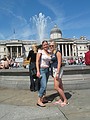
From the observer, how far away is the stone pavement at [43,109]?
568 centimetres

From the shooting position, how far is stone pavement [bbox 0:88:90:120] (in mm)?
5676

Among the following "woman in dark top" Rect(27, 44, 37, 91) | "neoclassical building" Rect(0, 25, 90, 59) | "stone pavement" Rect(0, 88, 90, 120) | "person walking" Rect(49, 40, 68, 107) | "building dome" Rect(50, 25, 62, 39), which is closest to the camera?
"stone pavement" Rect(0, 88, 90, 120)

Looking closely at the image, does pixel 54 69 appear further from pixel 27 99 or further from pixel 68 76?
pixel 68 76

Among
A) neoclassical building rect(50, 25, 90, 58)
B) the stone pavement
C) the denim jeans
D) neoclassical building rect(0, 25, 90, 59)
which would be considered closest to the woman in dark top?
the stone pavement

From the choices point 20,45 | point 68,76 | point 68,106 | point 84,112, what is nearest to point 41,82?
point 68,106

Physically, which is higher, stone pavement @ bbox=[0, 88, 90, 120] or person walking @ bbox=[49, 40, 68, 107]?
person walking @ bbox=[49, 40, 68, 107]

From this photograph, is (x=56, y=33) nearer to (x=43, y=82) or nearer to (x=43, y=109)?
(x=43, y=82)

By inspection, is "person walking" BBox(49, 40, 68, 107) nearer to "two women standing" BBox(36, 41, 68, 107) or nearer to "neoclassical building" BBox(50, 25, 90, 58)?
"two women standing" BBox(36, 41, 68, 107)

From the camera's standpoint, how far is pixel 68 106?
6629 millimetres

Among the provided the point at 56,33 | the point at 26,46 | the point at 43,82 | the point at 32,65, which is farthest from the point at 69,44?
the point at 43,82

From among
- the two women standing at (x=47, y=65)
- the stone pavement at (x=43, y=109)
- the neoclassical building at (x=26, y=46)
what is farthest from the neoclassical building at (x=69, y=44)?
the two women standing at (x=47, y=65)

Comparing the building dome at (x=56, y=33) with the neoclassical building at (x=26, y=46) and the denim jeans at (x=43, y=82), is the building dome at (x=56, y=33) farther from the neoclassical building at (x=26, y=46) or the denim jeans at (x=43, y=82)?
the denim jeans at (x=43, y=82)

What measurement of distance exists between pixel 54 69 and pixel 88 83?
8.95 feet

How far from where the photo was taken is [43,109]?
6430 millimetres
